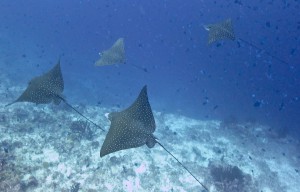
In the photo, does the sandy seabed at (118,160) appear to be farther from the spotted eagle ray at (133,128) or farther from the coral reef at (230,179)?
the spotted eagle ray at (133,128)

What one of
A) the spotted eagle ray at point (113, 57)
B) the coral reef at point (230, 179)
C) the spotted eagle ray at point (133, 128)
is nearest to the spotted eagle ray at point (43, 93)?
the spotted eagle ray at point (133, 128)

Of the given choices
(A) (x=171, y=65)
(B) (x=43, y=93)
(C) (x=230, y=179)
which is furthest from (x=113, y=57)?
(A) (x=171, y=65)

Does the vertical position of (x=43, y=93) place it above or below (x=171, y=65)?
above

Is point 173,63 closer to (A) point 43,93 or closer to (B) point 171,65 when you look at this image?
(B) point 171,65

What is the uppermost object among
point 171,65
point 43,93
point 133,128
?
point 133,128

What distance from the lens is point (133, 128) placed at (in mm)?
6637

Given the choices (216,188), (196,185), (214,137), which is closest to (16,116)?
(196,185)

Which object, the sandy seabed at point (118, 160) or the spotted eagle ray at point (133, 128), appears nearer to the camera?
the spotted eagle ray at point (133, 128)

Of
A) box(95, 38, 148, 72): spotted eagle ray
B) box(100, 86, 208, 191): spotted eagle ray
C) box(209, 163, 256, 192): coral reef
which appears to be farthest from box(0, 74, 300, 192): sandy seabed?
box(100, 86, 208, 191): spotted eagle ray

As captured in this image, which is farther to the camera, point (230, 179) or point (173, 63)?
point (173, 63)

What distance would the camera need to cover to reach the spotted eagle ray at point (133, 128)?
20.8ft

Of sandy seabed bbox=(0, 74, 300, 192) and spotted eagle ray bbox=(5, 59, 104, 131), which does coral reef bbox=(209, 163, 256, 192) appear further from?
spotted eagle ray bbox=(5, 59, 104, 131)

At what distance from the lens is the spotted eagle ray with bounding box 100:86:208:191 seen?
6.34 m

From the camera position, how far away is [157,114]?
22625 mm
